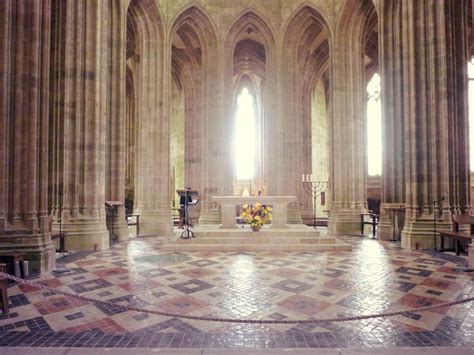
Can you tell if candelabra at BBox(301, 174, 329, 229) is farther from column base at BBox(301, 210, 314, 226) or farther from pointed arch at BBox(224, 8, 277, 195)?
pointed arch at BBox(224, 8, 277, 195)

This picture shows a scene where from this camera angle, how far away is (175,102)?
2469 centimetres

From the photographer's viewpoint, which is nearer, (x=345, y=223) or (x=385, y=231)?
(x=385, y=231)

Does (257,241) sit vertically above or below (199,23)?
below

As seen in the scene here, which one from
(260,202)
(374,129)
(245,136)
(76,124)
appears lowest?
(260,202)

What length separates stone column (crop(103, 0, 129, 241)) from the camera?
11453 millimetres

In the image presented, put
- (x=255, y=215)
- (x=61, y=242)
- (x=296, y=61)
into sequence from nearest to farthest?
(x=61, y=242) < (x=255, y=215) < (x=296, y=61)

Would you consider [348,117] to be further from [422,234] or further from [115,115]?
[115,115]

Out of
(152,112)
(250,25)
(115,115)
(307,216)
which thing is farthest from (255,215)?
(250,25)

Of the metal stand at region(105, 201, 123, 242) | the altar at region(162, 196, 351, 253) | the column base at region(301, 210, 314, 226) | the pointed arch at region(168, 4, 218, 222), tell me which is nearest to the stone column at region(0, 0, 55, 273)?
the altar at region(162, 196, 351, 253)

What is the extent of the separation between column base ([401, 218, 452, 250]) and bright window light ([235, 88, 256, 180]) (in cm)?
1917

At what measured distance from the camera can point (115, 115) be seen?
11.7m

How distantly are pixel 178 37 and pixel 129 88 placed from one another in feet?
22.2

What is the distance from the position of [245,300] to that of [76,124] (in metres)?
7.16

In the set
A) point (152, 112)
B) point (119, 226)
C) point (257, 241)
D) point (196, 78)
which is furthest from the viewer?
point (196, 78)
